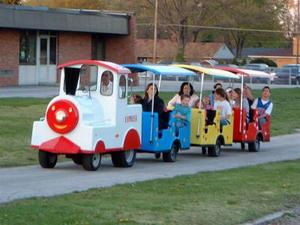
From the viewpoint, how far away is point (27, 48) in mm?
49281

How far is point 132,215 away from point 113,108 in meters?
6.31

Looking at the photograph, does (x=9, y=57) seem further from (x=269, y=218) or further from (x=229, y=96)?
(x=269, y=218)

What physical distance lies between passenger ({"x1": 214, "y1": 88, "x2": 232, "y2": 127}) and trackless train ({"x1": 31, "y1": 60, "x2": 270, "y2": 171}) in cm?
185

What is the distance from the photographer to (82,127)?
1633 cm

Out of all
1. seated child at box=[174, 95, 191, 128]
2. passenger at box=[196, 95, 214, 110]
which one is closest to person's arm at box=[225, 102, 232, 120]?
passenger at box=[196, 95, 214, 110]

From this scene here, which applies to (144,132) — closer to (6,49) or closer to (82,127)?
(82,127)

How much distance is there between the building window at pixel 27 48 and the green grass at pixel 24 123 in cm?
1222

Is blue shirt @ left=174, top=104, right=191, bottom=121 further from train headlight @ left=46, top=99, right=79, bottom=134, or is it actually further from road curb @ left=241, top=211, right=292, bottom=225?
road curb @ left=241, top=211, right=292, bottom=225

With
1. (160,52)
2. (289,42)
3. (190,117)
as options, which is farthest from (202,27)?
(190,117)

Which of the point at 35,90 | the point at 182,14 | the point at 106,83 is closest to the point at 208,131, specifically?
the point at 106,83

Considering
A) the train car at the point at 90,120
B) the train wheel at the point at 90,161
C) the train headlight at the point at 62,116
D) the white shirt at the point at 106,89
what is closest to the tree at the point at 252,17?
the train car at the point at 90,120

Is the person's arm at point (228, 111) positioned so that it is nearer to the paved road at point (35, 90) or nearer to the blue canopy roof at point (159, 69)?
the blue canopy roof at point (159, 69)

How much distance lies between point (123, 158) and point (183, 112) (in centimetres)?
292

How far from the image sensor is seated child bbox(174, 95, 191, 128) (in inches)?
773
